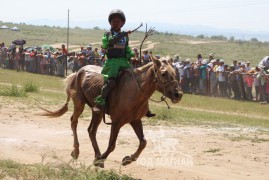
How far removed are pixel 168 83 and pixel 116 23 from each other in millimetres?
1710

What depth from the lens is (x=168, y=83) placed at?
9188 millimetres

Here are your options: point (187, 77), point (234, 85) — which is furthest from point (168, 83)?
point (187, 77)

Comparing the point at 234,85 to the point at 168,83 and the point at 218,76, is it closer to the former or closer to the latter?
the point at 218,76

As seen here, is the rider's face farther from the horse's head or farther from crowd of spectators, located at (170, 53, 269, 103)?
crowd of spectators, located at (170, 53, 269, 103)

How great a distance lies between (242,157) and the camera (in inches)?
452

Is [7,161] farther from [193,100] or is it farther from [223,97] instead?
[223,97]

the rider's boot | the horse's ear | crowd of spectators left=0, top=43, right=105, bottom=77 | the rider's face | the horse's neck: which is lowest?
crowd of spectators left=0, top=43, right=105, bottom=77

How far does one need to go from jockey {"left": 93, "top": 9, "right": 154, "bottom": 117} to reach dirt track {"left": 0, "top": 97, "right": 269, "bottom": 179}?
138 cm

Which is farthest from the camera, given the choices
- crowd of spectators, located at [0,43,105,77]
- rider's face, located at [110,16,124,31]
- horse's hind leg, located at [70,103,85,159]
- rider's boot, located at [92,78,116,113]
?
crowd of spectators, located at [0,43,105,77]

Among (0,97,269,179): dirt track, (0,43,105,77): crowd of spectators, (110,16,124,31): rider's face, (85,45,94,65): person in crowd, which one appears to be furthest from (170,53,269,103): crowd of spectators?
(110,16,124,31): rider's face

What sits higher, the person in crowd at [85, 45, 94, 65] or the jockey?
the jockey

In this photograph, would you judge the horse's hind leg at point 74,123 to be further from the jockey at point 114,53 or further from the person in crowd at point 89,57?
the person in crowd at point 89,57

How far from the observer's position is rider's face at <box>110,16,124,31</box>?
33.3ft

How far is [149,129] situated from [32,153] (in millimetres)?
4188
